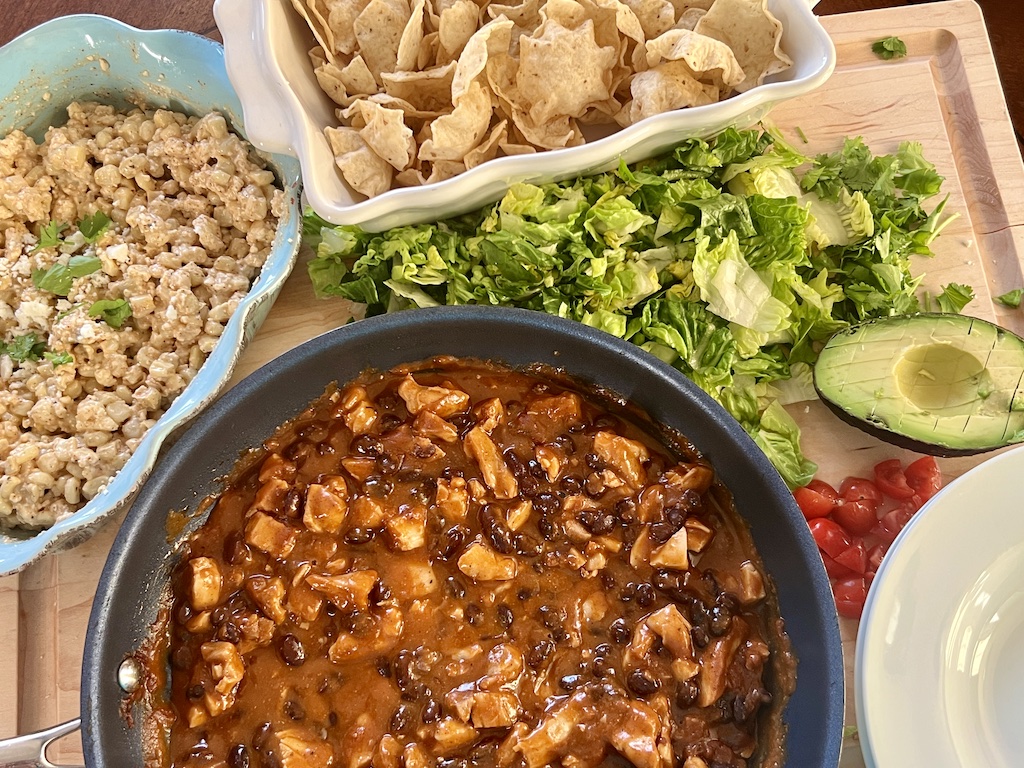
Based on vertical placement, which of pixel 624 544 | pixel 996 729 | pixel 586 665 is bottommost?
pixel 996 729

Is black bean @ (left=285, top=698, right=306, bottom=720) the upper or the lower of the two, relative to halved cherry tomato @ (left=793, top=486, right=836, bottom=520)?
upper

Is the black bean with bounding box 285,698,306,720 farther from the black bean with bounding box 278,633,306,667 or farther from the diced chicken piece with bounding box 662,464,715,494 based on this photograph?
the diced chicken piece with bounding box 662,464,715,494

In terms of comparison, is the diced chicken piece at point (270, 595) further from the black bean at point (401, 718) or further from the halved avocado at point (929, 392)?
the halved avocado at point (929, 392)

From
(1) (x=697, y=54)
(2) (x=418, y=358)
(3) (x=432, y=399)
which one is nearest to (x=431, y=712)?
(3) (x=432, y=399)

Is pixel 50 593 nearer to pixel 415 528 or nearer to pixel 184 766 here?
pixel 184 766

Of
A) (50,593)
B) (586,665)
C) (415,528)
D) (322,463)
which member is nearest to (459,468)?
(415,528)

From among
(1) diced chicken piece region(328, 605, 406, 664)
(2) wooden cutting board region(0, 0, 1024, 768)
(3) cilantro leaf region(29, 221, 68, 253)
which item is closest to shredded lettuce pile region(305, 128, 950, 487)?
(2) wooden cutting board region(0, 0, 1024, 768)

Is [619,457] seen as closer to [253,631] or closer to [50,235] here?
[253,631]
